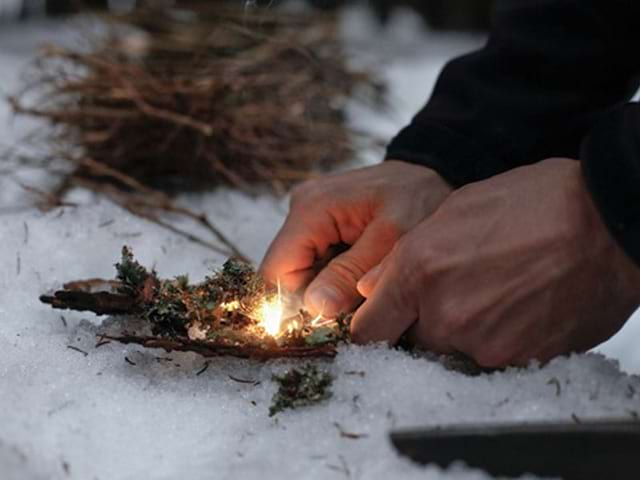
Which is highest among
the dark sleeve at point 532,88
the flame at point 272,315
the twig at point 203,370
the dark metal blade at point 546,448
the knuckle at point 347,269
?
the dark sleeve at point 532,88

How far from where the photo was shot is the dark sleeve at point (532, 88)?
5.23 ft

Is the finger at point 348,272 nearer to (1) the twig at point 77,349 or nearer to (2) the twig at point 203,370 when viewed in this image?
(2) the twig at point 203,370

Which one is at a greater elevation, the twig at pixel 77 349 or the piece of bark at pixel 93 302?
the piece of bark at pixel 93 302

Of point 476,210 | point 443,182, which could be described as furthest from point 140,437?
point 443,182

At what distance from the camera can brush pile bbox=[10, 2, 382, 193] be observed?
2605 mm

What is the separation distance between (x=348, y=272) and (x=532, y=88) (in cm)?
51

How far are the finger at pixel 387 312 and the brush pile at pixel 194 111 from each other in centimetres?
118

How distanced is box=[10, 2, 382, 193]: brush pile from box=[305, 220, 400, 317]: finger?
36.9 inches

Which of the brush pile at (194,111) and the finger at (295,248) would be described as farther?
the brush pile at (194,111)

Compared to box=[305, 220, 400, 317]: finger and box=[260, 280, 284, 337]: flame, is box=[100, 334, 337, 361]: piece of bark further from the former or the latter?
box=[305, 220, 400, 317]: finger

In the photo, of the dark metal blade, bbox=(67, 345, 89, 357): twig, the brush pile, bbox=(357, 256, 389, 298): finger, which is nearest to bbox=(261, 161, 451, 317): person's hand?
bbox=(357, 256, 389, 298): finger

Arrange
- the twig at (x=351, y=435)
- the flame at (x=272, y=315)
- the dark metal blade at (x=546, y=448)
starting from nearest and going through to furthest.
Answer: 1. the dark metal blade at (x=546, y=448)
2. the twig at (x=351, y=435)
3. the flame at (x=272, y=315)

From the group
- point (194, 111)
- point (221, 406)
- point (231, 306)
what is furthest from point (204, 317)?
point (194, 111)

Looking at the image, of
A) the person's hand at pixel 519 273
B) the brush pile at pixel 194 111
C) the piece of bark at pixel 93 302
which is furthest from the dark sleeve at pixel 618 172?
the brush pile at pixel 194 111
